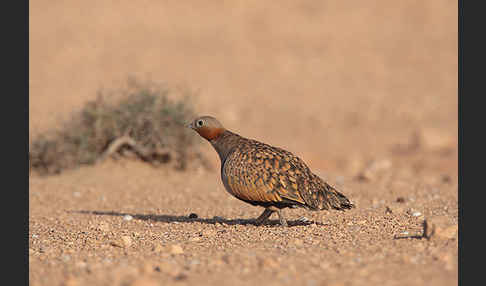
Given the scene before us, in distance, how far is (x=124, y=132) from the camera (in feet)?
40.3

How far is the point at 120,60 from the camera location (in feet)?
80.3

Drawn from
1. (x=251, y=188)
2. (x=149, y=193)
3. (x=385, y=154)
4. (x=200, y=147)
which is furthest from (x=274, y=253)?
(x=385, y=154)

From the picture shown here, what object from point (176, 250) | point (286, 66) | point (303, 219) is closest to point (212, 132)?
point (303, 219)

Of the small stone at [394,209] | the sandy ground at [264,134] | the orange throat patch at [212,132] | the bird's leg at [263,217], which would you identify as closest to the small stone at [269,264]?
the sandy ground at [264,134]

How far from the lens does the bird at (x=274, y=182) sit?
23.0 feet

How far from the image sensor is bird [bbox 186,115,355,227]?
700 cm

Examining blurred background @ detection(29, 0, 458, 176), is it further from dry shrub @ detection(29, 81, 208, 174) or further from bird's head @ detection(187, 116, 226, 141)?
bird's head @ detection(187, 116, 226, 141)

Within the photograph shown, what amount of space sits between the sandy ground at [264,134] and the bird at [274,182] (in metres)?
0.28

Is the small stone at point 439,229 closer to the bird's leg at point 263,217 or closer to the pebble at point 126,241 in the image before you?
the bird's leg at point 263,217

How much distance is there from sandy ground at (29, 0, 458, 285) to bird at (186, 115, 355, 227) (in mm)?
285

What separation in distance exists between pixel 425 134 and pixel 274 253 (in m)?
11.3

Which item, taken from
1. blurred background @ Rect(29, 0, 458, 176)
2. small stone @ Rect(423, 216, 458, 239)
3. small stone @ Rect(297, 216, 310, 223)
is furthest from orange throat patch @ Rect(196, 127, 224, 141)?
blurred background @ Rect(29, 0, 458, 176)

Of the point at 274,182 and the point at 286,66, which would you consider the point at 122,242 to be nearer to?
the point at 274,182

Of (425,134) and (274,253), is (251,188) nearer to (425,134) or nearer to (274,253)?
(274,253)
